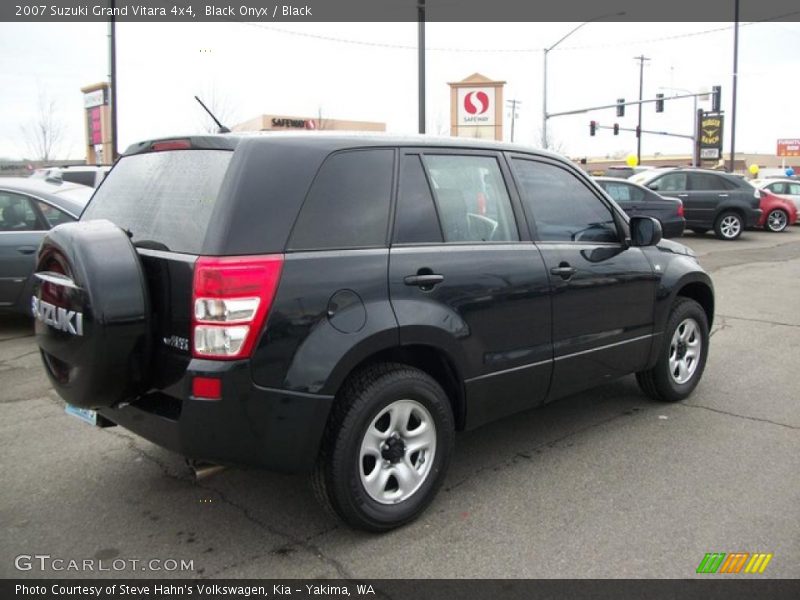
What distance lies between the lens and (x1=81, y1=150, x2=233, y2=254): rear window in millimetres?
2916

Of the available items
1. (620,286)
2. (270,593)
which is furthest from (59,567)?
(620,286)

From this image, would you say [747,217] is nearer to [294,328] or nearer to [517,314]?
[517,314]

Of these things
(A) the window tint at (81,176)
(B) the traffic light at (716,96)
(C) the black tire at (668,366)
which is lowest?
(C) the black tire at (668,366)

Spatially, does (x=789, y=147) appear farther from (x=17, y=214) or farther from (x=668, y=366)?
(x=17, y=214)

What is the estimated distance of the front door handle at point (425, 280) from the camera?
3166 mm

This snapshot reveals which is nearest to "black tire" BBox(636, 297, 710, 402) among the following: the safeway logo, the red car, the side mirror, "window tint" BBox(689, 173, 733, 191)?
the side mirror

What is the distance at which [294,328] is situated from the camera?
2.80 meters

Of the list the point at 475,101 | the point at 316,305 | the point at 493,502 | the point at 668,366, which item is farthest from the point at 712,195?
the point at 316,305

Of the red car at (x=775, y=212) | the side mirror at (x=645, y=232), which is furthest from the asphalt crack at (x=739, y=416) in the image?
the red car at (x=775, y=212)

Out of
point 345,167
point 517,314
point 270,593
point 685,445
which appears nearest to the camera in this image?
point 270,593

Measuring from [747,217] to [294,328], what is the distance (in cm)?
1765

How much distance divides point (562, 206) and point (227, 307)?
2262mm

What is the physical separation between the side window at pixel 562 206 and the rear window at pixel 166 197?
5.87ft

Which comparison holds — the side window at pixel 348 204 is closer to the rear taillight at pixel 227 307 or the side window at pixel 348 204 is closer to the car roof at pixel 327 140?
the car roof at pixel 327 140
